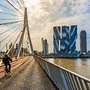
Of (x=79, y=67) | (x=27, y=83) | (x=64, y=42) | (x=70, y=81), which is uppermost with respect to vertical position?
(x=64, y=42)

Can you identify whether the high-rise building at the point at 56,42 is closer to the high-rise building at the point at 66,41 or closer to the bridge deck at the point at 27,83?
the high-rise building at the point at 66,41

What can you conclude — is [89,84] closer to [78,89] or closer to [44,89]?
[78,89]

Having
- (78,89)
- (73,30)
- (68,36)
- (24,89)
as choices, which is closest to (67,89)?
(78,89)

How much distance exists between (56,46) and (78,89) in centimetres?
15859

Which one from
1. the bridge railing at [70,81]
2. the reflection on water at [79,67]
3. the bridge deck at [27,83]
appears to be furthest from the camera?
the reflection on water at [79,67]

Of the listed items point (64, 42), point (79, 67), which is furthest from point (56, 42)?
point (79, 67)

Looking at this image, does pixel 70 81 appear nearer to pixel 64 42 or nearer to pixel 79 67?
pixel 79 67

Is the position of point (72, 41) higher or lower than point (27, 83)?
higher

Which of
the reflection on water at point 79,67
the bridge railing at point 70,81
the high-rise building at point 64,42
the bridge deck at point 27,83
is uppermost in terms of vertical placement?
the high-rise building at point 64,42

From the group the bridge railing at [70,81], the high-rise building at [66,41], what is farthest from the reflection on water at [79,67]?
the high-rise building at [66,41]

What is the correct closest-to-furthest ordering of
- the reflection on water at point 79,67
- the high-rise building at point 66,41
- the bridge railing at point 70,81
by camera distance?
the bridge railing at point 70,81
the reflection on water at point 79,67
the high-rise building at point 66,41

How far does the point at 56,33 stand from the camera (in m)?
170

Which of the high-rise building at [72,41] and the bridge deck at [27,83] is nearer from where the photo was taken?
the bridge deck at [27,83]

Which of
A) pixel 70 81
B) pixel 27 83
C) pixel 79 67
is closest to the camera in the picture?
pixel 70 81
